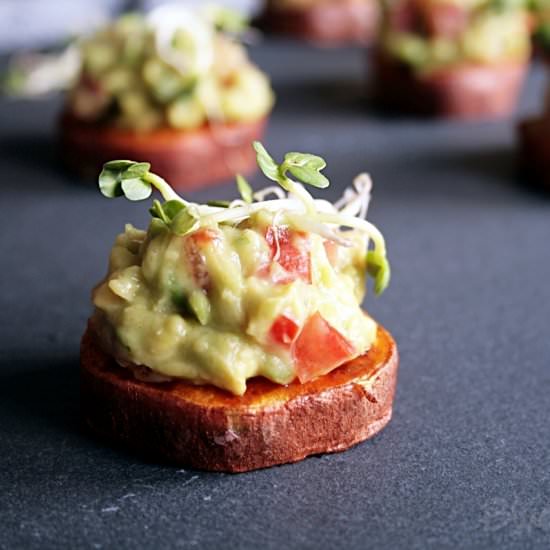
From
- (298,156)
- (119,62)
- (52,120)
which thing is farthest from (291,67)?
(298,156)

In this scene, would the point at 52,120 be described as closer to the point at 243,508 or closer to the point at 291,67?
the point at 291,67

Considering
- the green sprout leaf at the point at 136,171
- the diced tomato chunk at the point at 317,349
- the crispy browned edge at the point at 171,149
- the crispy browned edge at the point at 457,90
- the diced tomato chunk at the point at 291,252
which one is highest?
the green sprout leaf at the point at 136,171

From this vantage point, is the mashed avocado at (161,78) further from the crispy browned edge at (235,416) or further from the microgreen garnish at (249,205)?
the crispy browned edge at (235,416)

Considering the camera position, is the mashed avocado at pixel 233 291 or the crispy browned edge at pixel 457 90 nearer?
the mashed avocado at pixel 233 291

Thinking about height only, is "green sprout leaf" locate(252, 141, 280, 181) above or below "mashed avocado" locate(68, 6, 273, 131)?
above

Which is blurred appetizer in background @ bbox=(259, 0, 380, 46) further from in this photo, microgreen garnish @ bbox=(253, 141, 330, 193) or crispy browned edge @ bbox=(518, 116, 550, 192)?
microgreen garnish @ bbox=(253, 141, 330, 193)

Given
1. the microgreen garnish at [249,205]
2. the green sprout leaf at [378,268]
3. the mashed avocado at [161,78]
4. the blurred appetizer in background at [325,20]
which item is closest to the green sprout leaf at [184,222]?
the microgreen garnish at [249,205]

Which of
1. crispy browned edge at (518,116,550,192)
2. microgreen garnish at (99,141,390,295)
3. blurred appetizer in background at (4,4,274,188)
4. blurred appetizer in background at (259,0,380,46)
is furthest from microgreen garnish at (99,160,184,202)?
blurred appetizer in background at (259,0,380,46)
